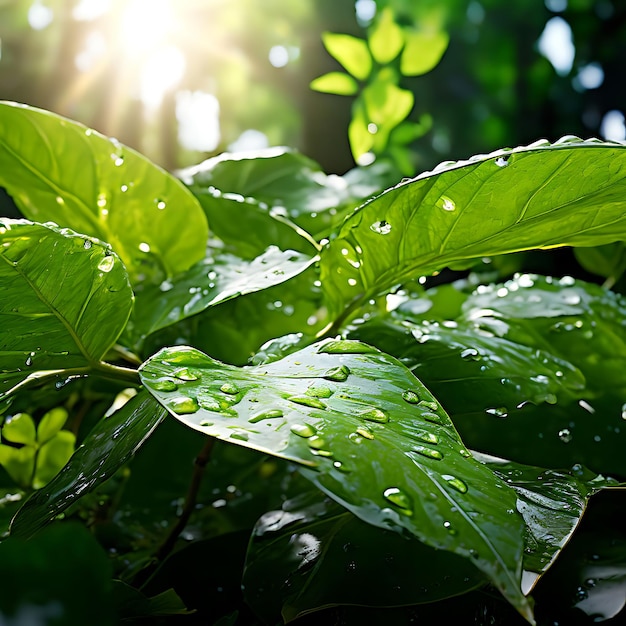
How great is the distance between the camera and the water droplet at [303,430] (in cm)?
19

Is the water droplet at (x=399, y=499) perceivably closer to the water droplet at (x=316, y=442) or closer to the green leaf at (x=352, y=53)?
the water droplet at (x=316, y=442)

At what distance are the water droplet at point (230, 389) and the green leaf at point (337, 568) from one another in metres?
0.10

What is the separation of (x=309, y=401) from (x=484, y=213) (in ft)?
0.42

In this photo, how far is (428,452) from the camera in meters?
0.21

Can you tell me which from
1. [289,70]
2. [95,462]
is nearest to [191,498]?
[95,462]

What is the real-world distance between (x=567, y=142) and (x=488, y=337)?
0.13 meters

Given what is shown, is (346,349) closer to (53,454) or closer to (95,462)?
(95,462)

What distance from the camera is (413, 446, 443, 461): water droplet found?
20cm

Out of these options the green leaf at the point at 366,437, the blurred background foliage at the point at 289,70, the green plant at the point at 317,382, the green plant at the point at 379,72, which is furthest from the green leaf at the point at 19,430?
the blurred background foliage at the point at 289,70

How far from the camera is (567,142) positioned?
27cm

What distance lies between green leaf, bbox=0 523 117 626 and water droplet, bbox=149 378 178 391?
0.17ft

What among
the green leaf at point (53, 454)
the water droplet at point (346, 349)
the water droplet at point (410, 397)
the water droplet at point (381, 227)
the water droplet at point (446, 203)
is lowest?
the green leaf at point (53, 454)

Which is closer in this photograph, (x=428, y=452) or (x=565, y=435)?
(x=428, y=452)

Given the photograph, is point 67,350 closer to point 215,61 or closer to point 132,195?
point 132,195
